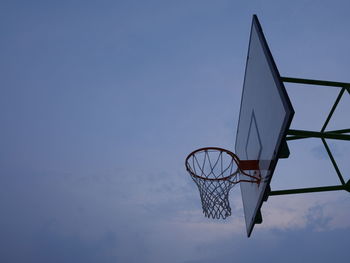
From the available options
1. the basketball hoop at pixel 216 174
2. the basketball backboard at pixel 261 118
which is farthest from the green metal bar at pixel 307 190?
the basketball hoop at pixel 216 174

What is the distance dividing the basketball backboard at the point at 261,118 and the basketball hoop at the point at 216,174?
33 cm

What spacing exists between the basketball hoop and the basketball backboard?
0.33 meters

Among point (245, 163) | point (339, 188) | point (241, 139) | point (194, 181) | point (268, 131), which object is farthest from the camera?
point (241, 139)

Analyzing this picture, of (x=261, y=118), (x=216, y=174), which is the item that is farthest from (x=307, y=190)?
(x=216, y=174)

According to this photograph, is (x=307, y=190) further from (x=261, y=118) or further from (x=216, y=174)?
(x=216, y=174)

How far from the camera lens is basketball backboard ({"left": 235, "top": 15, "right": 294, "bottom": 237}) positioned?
11.2 feet

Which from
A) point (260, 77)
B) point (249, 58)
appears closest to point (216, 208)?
point (260, 77)

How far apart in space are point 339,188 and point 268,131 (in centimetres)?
147

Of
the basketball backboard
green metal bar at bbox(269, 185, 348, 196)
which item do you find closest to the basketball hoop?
the basketball backboard

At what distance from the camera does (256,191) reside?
453 cm

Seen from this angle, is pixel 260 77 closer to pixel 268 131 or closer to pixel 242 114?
pixel 268 131

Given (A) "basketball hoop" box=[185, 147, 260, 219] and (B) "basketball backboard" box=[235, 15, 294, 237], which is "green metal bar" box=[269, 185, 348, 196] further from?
(A) "basketball hoop" box=[185, 147, 260, 219]

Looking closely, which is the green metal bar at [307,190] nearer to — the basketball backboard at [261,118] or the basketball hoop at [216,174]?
the basketball backboard at [261,118]

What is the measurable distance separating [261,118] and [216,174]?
3.99ft
